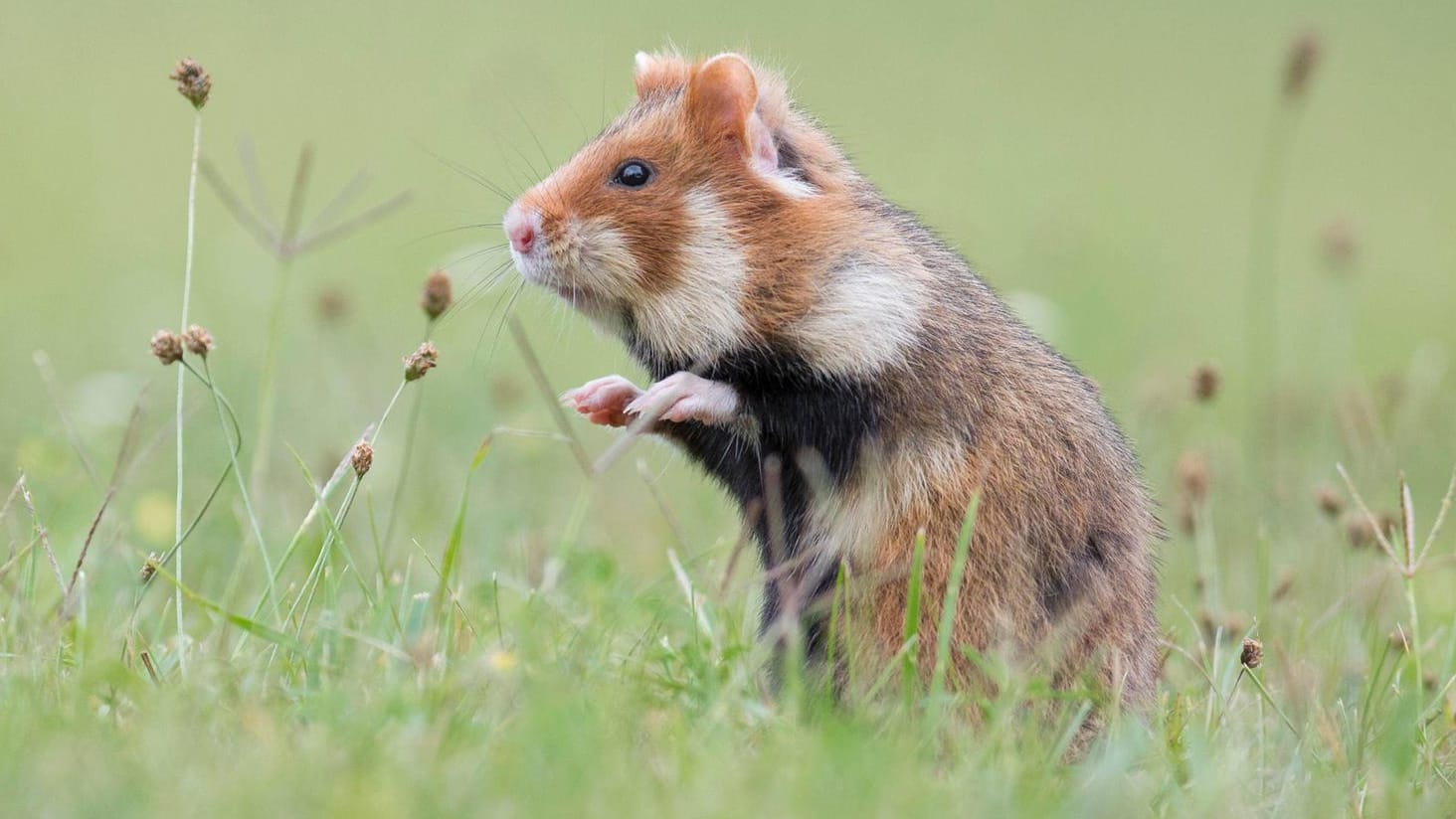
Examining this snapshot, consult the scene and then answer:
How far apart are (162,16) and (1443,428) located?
1415 cm

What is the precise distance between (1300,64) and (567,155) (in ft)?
18.3

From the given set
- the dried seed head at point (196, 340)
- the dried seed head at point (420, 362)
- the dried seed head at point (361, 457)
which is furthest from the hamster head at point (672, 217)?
the dried seed head at point (196, 340)

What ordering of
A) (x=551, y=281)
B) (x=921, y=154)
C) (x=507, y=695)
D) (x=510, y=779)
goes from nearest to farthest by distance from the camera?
(x=510, y=779)
(x=507, y=695)
(x=551, y=281)
(x=921, y=154)

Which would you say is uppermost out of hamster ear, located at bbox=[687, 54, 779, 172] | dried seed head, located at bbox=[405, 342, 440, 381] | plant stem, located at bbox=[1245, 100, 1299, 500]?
hamster ear, located at bbox=[687, 54, 779, 172]

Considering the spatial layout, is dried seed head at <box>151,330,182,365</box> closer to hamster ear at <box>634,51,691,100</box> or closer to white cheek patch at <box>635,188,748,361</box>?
white cheek patch at <box>635,188,748,361</box>

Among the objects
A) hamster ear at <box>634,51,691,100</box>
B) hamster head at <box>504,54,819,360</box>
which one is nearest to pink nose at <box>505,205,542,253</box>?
hamster head at <box>504,54,819,360</box>

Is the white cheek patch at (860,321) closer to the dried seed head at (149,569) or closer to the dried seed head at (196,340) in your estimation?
the dried seed head at (196,340)

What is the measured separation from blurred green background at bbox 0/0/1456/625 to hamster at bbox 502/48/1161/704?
0.37m

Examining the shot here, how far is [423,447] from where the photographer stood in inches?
268

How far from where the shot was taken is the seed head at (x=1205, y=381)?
498 centimetres

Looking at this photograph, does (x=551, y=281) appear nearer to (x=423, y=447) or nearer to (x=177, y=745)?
(x=177, y=745)

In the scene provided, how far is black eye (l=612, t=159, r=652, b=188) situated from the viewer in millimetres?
4184

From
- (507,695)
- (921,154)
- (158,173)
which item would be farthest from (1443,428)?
(158,173)

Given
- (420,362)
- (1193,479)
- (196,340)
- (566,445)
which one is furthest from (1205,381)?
(566,445)
